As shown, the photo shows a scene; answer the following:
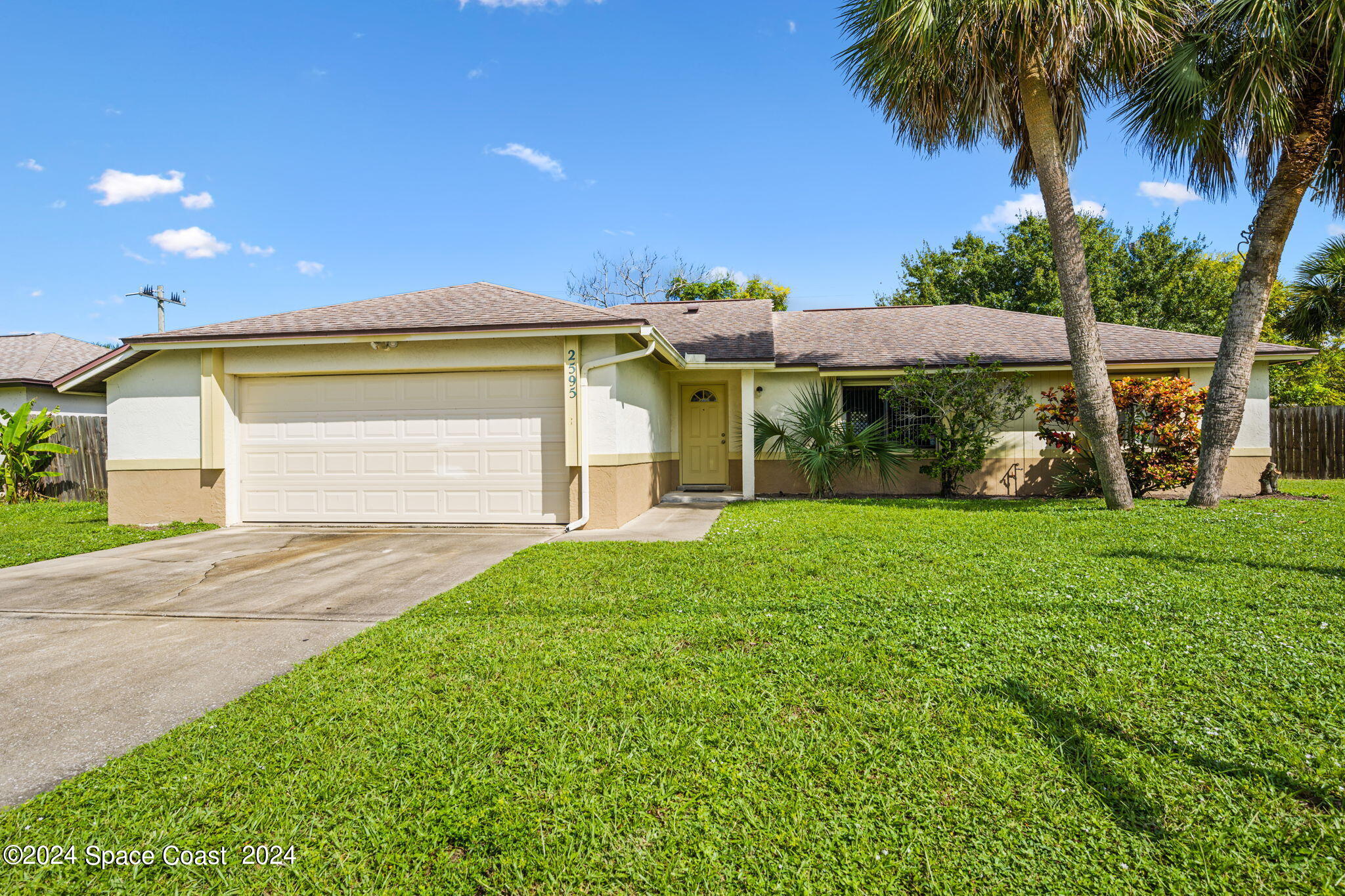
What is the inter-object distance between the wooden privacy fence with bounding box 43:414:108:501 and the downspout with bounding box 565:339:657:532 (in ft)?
40.7

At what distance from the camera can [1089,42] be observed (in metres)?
9.26

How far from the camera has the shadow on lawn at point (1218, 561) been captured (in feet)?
18.6

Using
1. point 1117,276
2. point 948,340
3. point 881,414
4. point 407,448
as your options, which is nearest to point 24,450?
point 407,448

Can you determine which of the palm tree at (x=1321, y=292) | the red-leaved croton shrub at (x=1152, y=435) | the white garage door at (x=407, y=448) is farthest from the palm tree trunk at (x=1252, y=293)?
the white garage door at (x=407, y=448)

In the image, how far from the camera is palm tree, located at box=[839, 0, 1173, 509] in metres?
8.81

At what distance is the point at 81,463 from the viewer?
14.7 meters

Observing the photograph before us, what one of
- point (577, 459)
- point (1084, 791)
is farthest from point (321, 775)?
point (577, 459)

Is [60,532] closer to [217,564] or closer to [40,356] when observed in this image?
[217,564]

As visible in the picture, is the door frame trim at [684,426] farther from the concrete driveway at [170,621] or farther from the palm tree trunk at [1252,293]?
the palm tree trunk at [1252,293]

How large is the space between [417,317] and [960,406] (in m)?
9.67

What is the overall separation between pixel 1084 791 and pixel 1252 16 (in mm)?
11415

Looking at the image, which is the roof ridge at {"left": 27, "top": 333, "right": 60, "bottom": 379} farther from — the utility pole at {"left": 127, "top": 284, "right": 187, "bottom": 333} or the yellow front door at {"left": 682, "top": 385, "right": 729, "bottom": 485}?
the yellow front door at {"left": 682, "top": 385, "right": 729, "bottom": 485}

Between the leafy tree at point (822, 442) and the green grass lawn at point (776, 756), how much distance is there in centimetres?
707

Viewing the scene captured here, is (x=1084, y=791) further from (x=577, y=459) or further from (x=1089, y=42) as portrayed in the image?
(x=1089, y=42)
